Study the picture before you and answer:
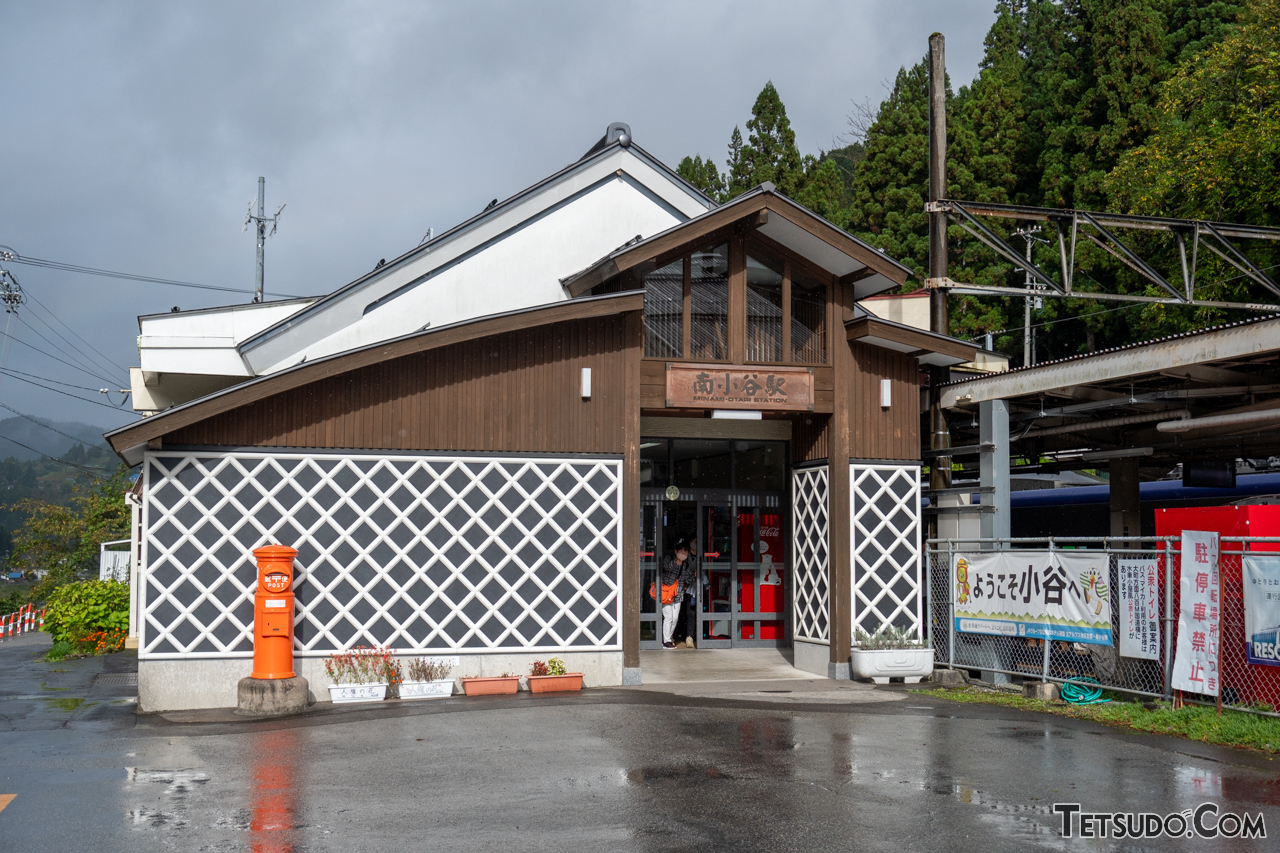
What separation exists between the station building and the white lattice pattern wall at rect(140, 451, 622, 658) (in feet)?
0.09

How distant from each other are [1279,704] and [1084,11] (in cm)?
3398

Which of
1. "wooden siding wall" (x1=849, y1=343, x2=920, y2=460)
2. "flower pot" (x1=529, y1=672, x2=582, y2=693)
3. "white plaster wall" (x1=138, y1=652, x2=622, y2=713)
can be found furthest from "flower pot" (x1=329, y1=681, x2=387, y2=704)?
"wooden siding wall" (x1=849, y1=343, x2=920, y2=460)

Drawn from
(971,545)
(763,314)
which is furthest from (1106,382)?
(763,314)

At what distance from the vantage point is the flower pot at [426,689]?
1270 cm

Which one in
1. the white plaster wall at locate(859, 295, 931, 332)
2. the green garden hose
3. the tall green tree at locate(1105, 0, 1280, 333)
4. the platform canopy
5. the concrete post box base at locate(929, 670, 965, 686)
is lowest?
the concrete post box base at locate(929, 670, 965, 686)

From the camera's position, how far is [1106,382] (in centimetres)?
1343

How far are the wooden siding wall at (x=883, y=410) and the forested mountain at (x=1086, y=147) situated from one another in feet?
46.2

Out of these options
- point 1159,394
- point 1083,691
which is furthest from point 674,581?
point 1159,394

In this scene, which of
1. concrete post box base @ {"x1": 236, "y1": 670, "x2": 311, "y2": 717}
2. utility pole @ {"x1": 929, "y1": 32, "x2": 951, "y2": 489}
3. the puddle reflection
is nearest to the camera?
the puddle reflection

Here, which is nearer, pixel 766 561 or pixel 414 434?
pixel 414 434

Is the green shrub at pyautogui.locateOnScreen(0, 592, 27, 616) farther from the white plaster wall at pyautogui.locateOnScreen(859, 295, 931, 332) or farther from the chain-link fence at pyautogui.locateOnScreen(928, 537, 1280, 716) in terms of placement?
the chain-link fence at pyautogui.locateOnScreen(928, 537, 1280, 716)

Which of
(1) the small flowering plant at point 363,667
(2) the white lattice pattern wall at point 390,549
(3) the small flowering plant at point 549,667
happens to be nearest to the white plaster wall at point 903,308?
(2) the white lattice pattern wall at point 390,549

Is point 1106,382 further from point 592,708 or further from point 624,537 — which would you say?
point 592,708

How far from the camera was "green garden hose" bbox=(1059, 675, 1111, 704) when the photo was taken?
1198cm
